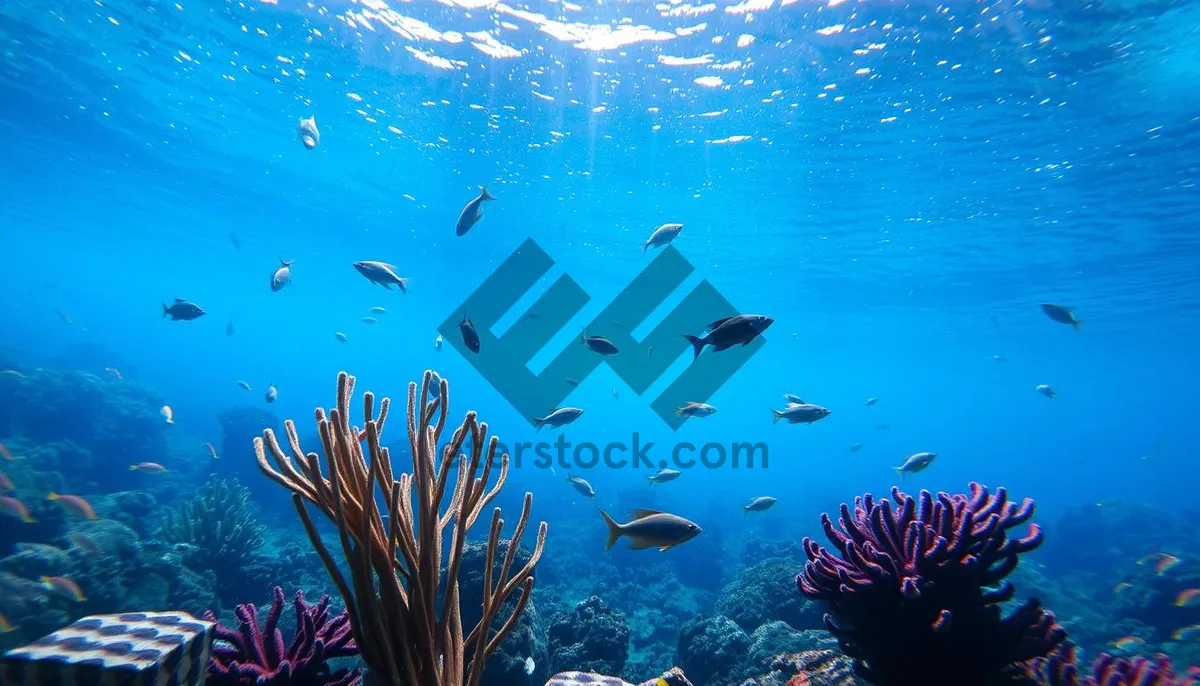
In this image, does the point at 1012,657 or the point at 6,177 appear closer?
the point at 1012,657

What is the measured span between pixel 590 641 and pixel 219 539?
26.2 feet

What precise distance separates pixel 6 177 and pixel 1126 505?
65.4 metres

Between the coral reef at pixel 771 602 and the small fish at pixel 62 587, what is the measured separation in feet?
33.9

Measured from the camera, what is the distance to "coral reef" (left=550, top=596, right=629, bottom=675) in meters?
6.73

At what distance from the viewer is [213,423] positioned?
3559 cm

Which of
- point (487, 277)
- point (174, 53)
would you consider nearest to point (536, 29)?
point (174, 53)

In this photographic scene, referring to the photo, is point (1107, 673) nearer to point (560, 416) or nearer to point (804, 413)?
point (804, 413)

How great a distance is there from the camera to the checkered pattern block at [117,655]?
2002mm

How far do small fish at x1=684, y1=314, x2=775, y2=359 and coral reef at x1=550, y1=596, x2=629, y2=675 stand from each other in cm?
451

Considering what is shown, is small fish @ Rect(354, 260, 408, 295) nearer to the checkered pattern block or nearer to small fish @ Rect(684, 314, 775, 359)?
small fish @ Rect(684, 314, 775, 359)

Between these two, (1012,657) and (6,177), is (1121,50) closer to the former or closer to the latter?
(1012,657)

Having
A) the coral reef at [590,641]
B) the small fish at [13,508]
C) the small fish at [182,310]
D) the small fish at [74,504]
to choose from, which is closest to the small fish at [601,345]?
the coral reef at [590,641]

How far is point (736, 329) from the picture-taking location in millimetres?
4980

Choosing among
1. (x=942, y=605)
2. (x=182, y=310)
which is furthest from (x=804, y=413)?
(x=182, y=310)
